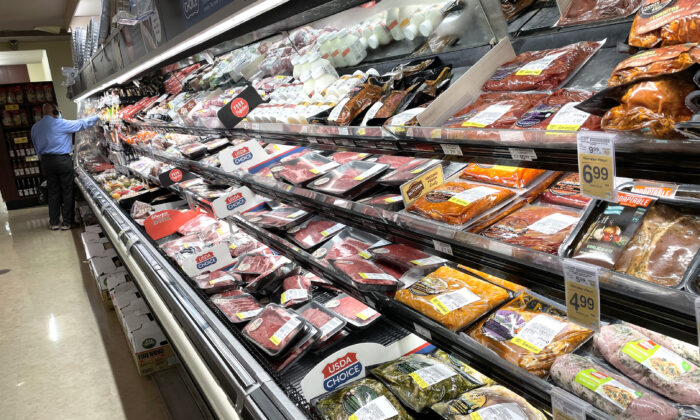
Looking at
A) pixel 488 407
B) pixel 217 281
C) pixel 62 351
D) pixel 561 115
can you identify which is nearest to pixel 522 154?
pixel 561 115

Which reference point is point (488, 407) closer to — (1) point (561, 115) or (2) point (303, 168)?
(1) point (561, 115)

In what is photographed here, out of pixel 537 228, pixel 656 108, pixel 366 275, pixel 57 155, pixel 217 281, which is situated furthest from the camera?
pixel 57 155

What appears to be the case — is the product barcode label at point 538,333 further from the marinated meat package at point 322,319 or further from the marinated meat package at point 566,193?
the marinated meat package at point 322,319

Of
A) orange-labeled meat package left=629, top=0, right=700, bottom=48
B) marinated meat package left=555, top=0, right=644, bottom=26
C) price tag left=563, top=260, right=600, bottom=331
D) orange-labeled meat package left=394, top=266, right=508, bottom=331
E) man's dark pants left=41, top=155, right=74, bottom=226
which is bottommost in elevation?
man's dark pants left=41, top=155, right=74, bottom=226

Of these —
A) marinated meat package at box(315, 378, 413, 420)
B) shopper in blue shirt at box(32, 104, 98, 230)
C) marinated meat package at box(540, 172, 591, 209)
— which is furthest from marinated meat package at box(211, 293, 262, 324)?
shopper in blue shirt at box(32, 104, 98, 230)

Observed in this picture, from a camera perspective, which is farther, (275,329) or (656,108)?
(275,329)

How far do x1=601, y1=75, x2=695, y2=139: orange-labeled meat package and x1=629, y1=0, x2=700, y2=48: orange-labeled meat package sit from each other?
0.51 ft

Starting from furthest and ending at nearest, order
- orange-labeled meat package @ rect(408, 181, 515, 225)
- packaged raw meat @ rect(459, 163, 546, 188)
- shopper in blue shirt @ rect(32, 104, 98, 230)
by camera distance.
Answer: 1. shopper in blue shirt @ rect(32, 104, 98, 230)
2. packaged raw meat @ rect(459, 163, 546, 188)
3. orange-labeled meat package @ rect(408, 181, 515, 225)

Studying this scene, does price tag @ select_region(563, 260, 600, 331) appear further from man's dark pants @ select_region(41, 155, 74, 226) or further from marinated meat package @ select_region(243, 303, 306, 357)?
man's dark pants @ select_region(41, 155, 74, 226)

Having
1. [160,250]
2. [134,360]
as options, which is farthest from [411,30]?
[134,360]

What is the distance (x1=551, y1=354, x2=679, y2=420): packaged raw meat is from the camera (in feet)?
3.46

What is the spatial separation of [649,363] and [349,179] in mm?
1232

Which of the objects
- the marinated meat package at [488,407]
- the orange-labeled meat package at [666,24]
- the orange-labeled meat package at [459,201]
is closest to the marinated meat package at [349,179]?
the orange-labeled meat package at [459,201]

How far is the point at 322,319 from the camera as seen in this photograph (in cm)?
213
